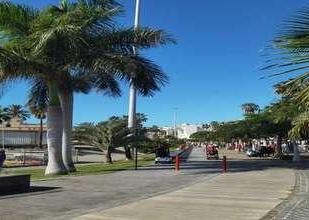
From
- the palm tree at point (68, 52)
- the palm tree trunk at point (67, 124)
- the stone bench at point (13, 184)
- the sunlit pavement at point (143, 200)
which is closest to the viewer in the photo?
the sunlit pavement at point (143, 200)

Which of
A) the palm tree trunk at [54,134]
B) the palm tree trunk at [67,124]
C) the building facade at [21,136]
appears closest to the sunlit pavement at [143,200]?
the palm tree trunk at [54,134]

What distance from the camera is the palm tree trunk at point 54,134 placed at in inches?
1144

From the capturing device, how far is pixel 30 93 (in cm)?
3375

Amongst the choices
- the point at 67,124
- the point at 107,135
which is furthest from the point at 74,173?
the point at 107,135

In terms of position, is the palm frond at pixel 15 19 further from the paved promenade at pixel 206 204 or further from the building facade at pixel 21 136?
the building facade at pixel 21 136

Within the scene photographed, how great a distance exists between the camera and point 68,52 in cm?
2742

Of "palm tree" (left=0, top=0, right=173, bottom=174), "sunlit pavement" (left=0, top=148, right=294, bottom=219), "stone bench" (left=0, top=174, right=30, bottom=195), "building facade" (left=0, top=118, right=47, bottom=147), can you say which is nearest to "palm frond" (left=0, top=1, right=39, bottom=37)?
"palm tree" (left=0, top=0, right=173, bottom=174)

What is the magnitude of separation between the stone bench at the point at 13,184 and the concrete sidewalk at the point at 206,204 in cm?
396

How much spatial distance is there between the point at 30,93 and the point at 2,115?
3214 inches

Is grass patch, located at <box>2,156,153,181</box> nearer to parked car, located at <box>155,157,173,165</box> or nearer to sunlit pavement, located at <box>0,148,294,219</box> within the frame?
sunlit pavement, located at <box>0,148,294,219</box>

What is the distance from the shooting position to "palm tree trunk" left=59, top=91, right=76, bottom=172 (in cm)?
3066

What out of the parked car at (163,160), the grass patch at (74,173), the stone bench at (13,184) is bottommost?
the stone bench at (13,184)

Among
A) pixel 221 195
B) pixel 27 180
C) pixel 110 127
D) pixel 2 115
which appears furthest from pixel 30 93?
pixel 2 115

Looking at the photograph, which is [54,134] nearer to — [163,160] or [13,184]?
[13,184]
